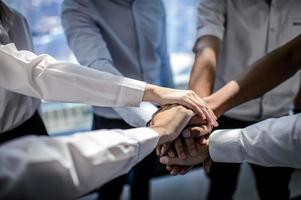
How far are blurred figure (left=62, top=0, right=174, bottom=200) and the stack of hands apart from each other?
11cm

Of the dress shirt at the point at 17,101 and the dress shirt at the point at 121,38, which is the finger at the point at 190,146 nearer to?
the dress shirt at the point at 121,38

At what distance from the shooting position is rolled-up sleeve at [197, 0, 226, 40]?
1231mm

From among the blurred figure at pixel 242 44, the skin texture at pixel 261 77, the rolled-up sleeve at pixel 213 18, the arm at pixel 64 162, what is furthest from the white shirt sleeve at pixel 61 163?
the rolled-up sleeve at pixel 213 18

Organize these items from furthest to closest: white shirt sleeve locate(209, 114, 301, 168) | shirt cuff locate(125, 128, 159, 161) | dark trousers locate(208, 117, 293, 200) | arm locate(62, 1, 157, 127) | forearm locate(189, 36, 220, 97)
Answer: dark trousers locate(208, 117, 293, 200)
forearm locate(189, 36, 220, 97)
arm locate(62, 1, 157, 127)
white shirt sleeve locate(209, 114, 301, 168)
shirt cuff locate(125, 128, 159, 161)

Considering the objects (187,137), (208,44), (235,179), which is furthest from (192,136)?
(235,179)

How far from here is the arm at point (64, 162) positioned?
0.52 m

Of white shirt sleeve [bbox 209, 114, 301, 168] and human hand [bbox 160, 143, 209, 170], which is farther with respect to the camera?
human hand [bbox 160, 143, 209, 170]

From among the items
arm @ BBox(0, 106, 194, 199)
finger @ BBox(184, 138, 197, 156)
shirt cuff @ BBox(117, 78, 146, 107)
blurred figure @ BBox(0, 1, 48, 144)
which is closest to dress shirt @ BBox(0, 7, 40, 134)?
blurred figure @ BBox(0, 1, 48, 144)

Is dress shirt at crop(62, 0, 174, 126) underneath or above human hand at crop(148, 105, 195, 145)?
above

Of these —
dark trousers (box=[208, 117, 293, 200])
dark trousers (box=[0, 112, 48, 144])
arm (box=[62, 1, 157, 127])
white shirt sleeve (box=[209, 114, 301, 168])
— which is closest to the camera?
white shirt sleeve (box=[209, 114, 301, 168])

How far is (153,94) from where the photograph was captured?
999 millimetres

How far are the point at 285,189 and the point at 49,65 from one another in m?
1.08

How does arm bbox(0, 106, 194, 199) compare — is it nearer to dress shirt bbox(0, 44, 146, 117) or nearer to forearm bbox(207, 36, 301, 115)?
dress shirt bbox(0, 44, 146, 117)

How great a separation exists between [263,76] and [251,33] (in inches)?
7.9
